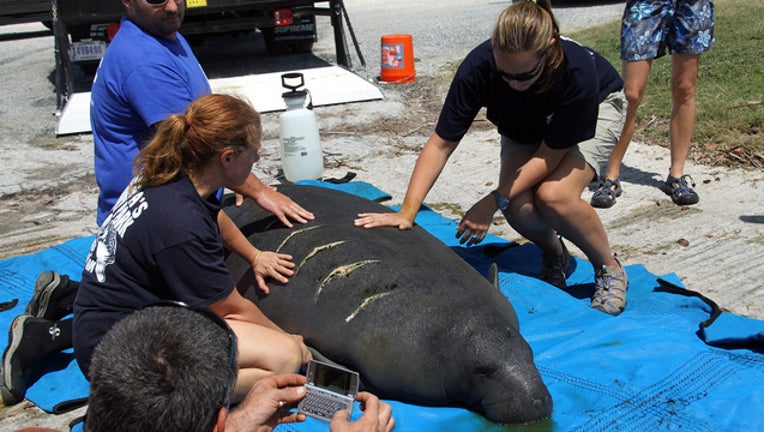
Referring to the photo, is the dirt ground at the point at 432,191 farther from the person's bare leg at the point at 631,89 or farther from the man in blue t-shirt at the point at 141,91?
the man in blue t-shirt at the point at 141,91

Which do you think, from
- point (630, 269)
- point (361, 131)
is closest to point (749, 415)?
point (630, 269)

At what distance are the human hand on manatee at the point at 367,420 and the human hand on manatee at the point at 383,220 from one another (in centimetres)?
118

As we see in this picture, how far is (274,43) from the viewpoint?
11.5 m

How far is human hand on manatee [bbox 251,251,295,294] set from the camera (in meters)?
3.07

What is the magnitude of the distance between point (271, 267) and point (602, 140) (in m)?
1.95

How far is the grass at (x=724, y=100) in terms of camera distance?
579 centimetres

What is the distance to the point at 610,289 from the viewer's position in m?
3.62

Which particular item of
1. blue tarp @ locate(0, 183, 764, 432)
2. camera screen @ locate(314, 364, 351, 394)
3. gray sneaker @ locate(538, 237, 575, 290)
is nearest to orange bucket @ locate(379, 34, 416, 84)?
blue tarp @ locate(0, 183, 764, 432)

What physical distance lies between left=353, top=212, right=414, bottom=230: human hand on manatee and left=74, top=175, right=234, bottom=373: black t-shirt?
2.98ft

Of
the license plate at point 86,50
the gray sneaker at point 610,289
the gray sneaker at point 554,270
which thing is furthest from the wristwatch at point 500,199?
the license plate at point 86,50

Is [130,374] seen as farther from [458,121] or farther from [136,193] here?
[458,121]

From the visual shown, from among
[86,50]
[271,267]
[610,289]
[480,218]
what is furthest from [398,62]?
[271,267]

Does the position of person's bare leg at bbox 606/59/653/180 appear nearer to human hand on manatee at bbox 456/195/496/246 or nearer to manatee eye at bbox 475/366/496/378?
human hand on manatee at bbox 456/195/496/246

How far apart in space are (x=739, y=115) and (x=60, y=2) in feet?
24.0
